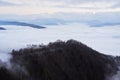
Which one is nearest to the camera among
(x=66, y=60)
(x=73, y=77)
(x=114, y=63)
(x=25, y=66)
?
(x=25, y=66)

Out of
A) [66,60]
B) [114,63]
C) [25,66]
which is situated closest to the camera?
[25,66]

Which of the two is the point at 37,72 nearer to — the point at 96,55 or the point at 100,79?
the point at 100,79

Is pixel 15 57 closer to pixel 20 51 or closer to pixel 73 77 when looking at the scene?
pixel 20 51

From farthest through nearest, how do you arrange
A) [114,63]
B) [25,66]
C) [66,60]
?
[114,63], [66,60], [25,66]

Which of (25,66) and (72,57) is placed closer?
(25,66)

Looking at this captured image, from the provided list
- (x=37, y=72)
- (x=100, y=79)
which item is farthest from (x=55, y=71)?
(x=100, y=79)

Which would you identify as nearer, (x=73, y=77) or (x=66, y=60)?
(x=73, y=77)

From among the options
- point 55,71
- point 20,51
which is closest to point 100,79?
point 55,71
